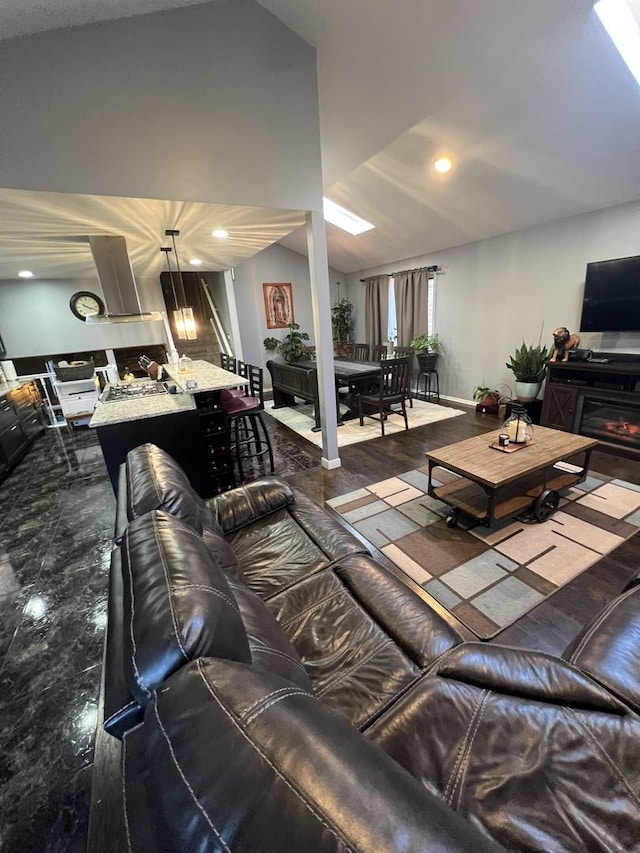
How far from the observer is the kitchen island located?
8.78ft

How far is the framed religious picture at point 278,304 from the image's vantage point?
6.72 metres

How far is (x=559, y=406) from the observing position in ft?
12.8

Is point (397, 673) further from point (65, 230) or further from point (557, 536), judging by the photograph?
point (65, 230)

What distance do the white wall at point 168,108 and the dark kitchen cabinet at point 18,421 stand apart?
3218 millimetres

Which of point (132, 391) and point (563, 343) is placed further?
point (563, 343)

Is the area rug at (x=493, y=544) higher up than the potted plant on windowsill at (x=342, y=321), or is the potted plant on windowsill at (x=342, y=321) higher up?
the potted plant on windowsill at (x=342, y=321)

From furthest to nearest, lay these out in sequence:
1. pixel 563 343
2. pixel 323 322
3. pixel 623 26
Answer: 1. pixel 563 343
2. pixel 323 322
3. pixel 623 26

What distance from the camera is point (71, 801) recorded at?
1.17m

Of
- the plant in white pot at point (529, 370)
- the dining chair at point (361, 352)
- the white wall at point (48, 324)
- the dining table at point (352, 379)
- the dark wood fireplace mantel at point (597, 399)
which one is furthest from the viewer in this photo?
the dining chair at point (361, 352)

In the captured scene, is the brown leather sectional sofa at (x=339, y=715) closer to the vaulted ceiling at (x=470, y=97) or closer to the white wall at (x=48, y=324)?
the vaulted ceiling at (x=470, y=97)

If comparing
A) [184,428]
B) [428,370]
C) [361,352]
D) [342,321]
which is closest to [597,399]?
[428,370]

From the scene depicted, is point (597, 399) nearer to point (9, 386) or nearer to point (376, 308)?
point (376, 308)

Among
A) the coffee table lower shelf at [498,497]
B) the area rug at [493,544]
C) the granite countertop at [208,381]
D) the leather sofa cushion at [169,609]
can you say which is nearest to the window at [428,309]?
the area rug at [493,544]

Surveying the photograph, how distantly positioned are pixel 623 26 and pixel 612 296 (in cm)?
215
